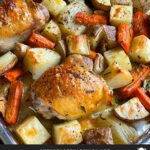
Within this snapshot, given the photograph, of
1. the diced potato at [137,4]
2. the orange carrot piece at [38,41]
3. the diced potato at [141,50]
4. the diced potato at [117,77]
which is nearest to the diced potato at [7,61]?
the orange carrot piece at [38,41]

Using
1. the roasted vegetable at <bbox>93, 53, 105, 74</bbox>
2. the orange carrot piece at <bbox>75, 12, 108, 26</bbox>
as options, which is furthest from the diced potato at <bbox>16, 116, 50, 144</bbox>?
the orange carrot piece at <bbox>75, 12, 108, 26</bbox>

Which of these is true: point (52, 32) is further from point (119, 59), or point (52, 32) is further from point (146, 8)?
point (146, 8)

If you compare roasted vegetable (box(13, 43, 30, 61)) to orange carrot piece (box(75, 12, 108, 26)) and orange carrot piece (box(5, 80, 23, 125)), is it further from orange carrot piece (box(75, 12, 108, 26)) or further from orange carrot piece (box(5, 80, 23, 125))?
orange carrot piece (box(75, 12, 108, 26))

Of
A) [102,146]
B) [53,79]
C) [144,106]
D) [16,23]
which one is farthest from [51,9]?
[102,146]

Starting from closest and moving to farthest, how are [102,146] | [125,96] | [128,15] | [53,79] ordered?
1. [102,146]
2. [53,79]
3. [125,96]
4. [128,15]

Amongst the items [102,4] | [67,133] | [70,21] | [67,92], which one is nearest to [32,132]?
[67,133]

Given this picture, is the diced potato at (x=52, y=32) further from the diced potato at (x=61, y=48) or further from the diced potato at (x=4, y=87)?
the diced potato at (x=4, y=87)

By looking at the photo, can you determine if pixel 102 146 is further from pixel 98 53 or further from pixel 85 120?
Result: pixel 98 53
